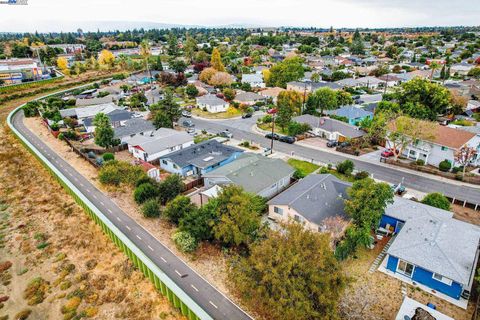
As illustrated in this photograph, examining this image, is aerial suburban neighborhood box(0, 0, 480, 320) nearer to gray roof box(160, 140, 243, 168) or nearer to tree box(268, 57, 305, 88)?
gray roof box(160, 140, 243, 168)

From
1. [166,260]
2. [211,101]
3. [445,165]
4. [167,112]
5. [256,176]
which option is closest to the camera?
[166,260]

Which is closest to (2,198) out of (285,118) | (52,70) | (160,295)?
(160,295)

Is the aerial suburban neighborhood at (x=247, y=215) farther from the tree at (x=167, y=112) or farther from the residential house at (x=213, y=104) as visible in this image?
the residential house at (x=213, y=104)

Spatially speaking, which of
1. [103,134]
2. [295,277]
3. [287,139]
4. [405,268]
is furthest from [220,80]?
[295,277]

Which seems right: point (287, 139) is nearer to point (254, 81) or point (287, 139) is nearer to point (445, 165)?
point (445, 165)

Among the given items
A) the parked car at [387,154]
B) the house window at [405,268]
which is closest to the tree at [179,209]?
the house window at [405,268]

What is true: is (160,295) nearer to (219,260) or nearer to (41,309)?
(219,260)
